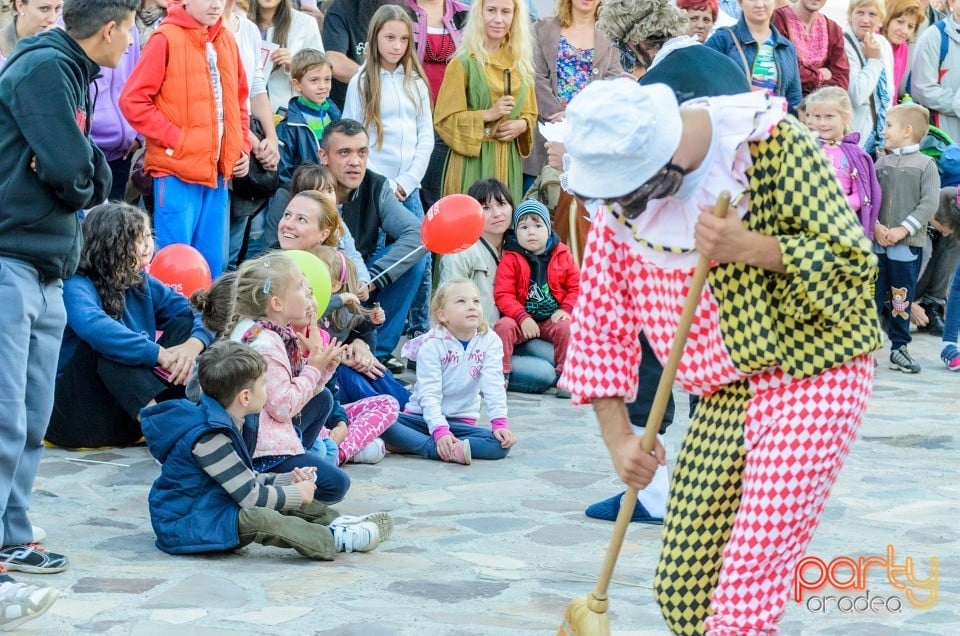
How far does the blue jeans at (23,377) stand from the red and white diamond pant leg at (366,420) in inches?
78.2

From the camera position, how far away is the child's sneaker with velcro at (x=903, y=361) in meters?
10.2

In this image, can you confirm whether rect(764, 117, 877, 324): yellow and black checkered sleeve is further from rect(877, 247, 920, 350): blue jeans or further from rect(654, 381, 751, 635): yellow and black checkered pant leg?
rect(877, 247, 920, 350): blue jeans

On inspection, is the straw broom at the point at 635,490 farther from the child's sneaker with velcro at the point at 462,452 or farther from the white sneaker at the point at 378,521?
the child's sneaker with velcro at the point at 462,452

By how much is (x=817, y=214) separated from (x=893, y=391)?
6.62 meters

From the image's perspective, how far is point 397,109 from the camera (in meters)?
9.16

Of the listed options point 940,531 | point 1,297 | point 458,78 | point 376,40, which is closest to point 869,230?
point 458,78

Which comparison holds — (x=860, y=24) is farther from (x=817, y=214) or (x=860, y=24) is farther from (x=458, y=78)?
(x=817, y=214)

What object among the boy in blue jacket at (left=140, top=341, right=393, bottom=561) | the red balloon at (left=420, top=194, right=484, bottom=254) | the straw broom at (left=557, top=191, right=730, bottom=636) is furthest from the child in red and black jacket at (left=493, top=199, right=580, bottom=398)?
the straw broom at (left=557, top=191, right=730, bottom=636)

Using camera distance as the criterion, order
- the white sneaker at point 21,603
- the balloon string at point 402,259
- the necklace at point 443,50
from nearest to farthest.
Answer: the white sneaker at point 21,603 < the balloon string at point 402,259 < the necklace at point 443,50

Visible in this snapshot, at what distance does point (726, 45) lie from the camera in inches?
382

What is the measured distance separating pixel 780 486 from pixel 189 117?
5.16m

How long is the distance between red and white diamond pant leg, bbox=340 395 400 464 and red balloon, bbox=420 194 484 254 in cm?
103

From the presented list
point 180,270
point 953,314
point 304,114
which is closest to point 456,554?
point 180,270

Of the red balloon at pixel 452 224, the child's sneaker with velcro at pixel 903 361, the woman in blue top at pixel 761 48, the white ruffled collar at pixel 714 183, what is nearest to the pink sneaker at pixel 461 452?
the red balloon at pixel 452 224
